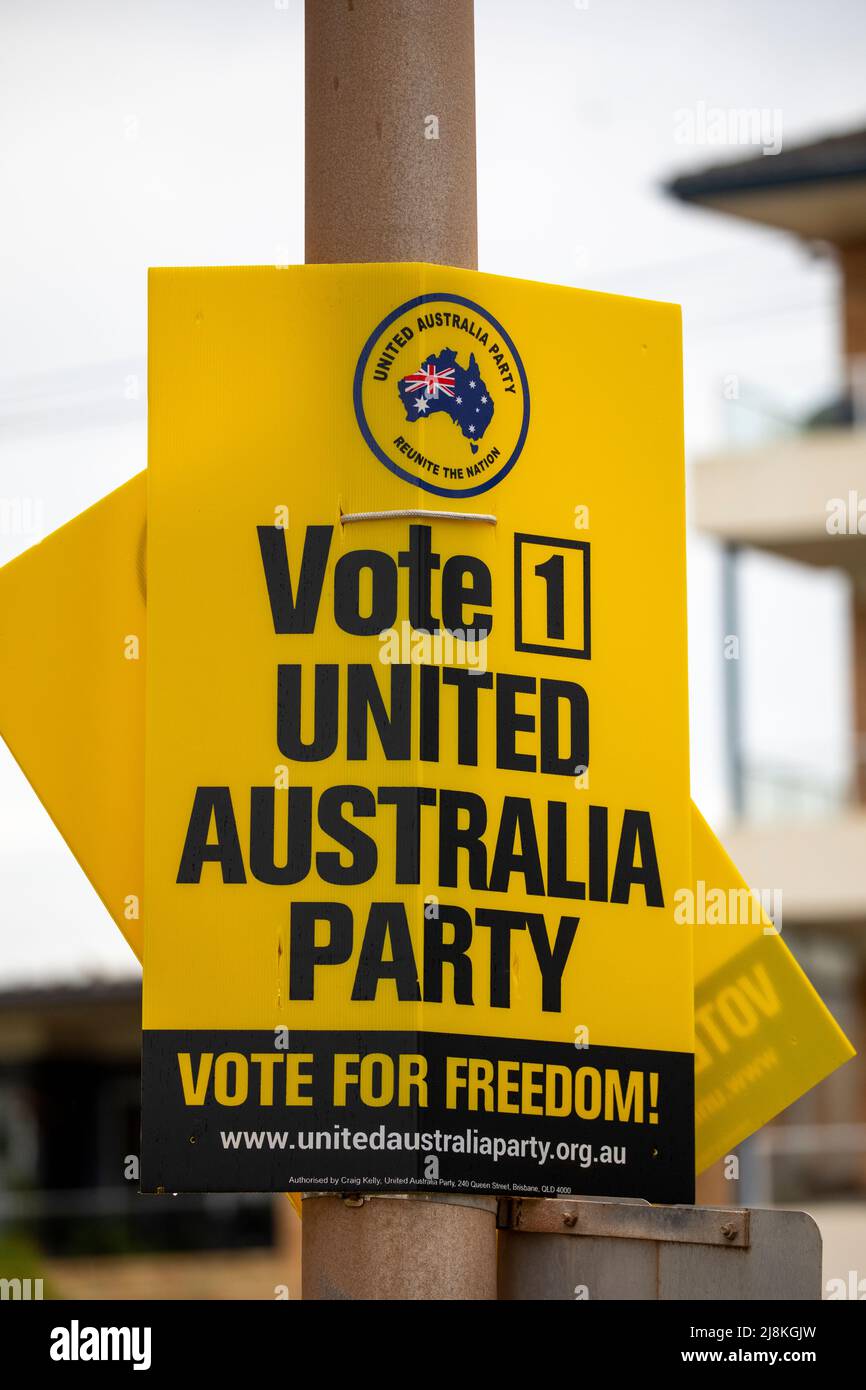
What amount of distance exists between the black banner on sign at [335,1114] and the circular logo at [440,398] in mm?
1102

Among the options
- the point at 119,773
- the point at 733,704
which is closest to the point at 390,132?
the point at 119,773

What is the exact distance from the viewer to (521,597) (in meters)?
5.18

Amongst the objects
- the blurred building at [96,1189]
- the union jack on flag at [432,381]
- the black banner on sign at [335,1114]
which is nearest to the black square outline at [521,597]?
the union jack on flag at [432,381]

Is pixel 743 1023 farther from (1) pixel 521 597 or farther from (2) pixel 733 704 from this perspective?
(2) pixel 733 704

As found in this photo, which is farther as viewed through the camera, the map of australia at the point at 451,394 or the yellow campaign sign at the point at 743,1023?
the yellow campaign sign at the point at 743,1023

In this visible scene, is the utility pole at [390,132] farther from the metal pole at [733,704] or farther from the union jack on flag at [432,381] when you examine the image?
the metal pole at [733,704]

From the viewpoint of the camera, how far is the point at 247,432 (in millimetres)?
5168

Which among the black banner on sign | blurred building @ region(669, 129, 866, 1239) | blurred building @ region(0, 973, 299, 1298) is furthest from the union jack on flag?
blurred building @ region(0, 973, 299, 1298)

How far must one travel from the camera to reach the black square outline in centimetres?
517

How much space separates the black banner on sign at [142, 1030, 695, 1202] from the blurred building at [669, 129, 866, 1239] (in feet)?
61.9

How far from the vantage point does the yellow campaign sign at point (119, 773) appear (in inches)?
201

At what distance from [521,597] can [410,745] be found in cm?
41
